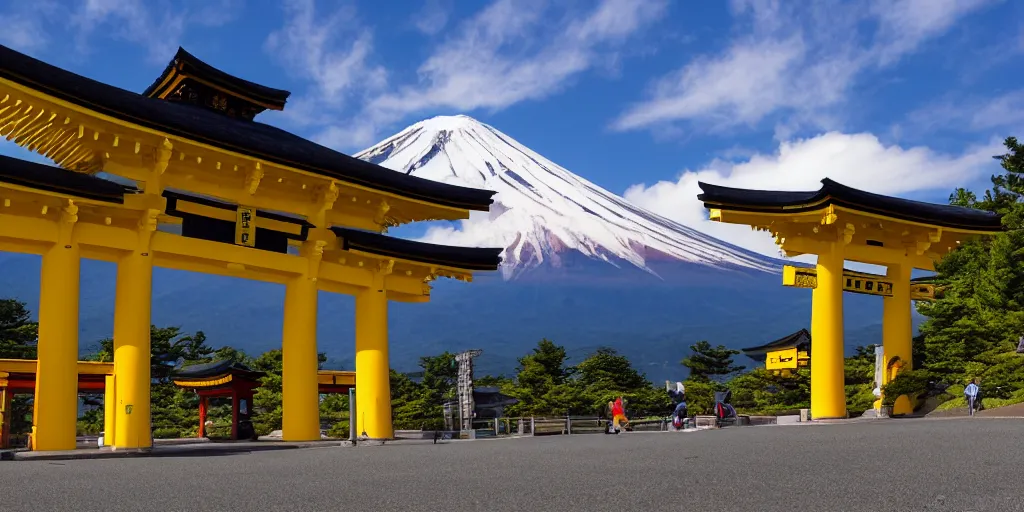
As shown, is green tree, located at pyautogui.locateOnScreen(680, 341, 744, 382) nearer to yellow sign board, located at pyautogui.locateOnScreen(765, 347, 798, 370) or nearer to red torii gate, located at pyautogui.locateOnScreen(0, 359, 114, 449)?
yellow sign board, located at pyautogui.locateOnScreen(765, 347, 798, 370)

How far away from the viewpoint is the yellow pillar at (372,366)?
779 inches

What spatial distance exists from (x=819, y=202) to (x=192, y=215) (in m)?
13.7

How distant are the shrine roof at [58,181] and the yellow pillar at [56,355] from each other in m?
1.01

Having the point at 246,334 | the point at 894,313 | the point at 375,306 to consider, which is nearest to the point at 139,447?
the point at 375,306

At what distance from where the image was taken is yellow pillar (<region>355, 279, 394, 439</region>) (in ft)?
65.0

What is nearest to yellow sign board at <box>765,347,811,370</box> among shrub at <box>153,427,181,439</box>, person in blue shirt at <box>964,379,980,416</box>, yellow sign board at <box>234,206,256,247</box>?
person in blue shirt at <box>964,379,980,416</box>

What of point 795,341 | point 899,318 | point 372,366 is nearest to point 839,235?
point 899,318

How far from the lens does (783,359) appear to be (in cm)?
3494

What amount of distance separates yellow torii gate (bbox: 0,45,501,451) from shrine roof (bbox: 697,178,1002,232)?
18.6ft

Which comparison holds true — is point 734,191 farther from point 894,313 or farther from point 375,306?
point 375,306

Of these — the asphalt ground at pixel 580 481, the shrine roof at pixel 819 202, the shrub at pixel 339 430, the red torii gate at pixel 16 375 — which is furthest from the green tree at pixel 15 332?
the shrine roof at pixel 819 202

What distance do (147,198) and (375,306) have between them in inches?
225

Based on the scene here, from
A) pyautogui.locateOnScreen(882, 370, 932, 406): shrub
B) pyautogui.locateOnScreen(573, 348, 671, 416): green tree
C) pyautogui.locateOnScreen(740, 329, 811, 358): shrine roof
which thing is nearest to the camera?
pyautogui.locateOnScreen(882, 370, 932, 406): shrub

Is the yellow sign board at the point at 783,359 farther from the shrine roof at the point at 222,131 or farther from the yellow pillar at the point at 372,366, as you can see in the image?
the yellow pillar at the point at 372,366
